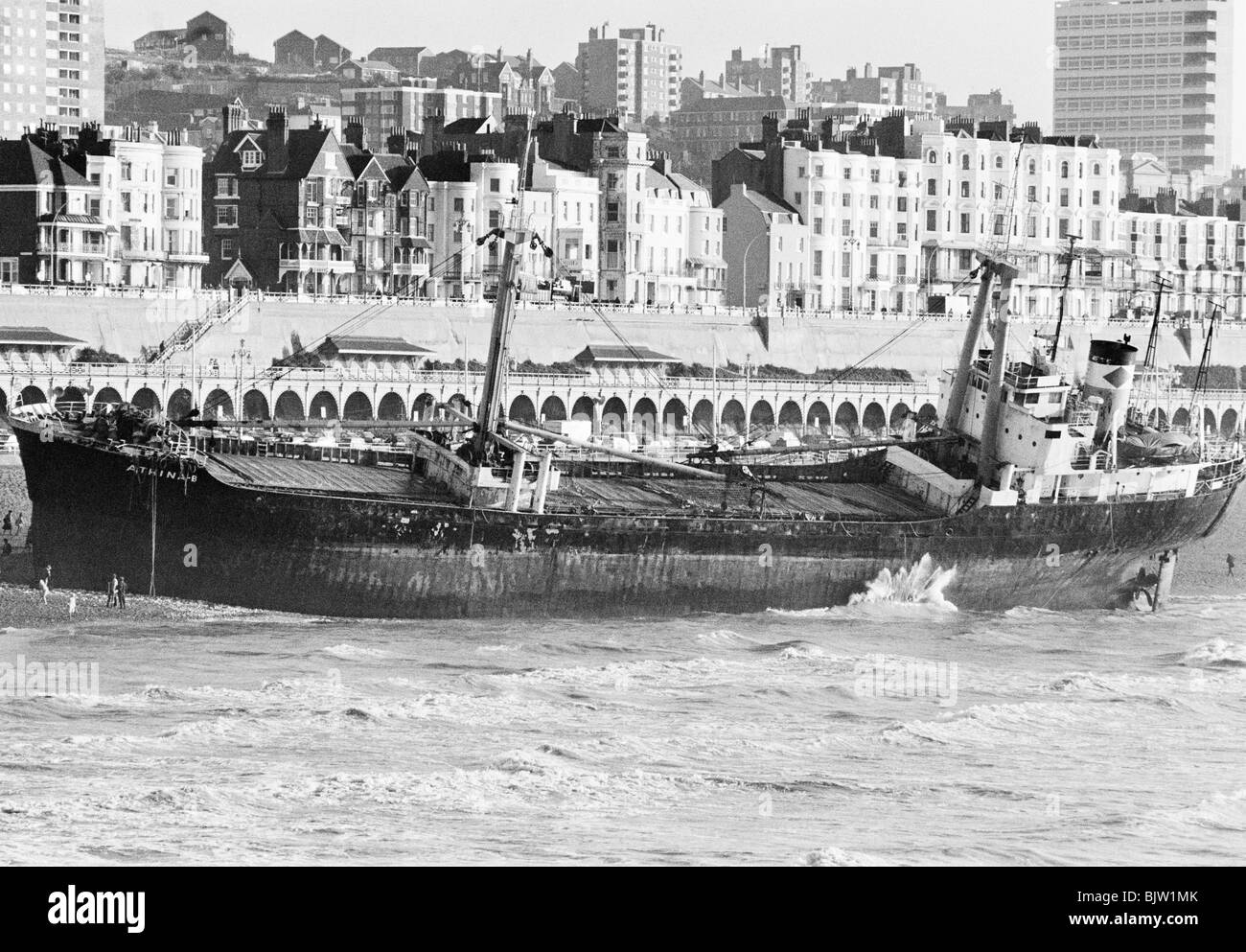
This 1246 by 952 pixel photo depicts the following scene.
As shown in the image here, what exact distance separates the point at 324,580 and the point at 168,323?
45.7 meters

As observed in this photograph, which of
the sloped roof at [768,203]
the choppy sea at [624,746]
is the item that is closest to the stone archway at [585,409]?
the sloped roof at [768,203]

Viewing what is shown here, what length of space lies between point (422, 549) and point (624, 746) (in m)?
13.5

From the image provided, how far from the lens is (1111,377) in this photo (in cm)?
5934

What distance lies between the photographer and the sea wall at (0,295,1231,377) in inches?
3607

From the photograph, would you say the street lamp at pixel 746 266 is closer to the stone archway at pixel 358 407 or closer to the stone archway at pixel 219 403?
the stone archway at pixel 358 407

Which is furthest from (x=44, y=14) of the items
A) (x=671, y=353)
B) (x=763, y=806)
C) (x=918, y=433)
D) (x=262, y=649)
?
(x=763, y=806)

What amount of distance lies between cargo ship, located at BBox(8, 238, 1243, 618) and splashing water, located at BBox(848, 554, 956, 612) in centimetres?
5

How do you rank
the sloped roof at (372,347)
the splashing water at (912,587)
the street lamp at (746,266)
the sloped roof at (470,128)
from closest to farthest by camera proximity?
the splashing water at (912,587) < the sloped roof at (372,347) < the street lamp at (746,266) < the sloped roof at (470,128)

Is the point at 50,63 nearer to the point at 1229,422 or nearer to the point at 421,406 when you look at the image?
the point at 421,406

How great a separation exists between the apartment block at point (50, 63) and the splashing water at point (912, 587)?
5179 inches

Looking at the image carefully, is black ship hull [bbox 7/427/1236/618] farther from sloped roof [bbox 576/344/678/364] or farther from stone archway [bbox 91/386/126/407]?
sloped roof [bbox 576/344/678/364]

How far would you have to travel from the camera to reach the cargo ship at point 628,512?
163 ft

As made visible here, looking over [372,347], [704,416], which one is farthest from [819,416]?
[372,347]
